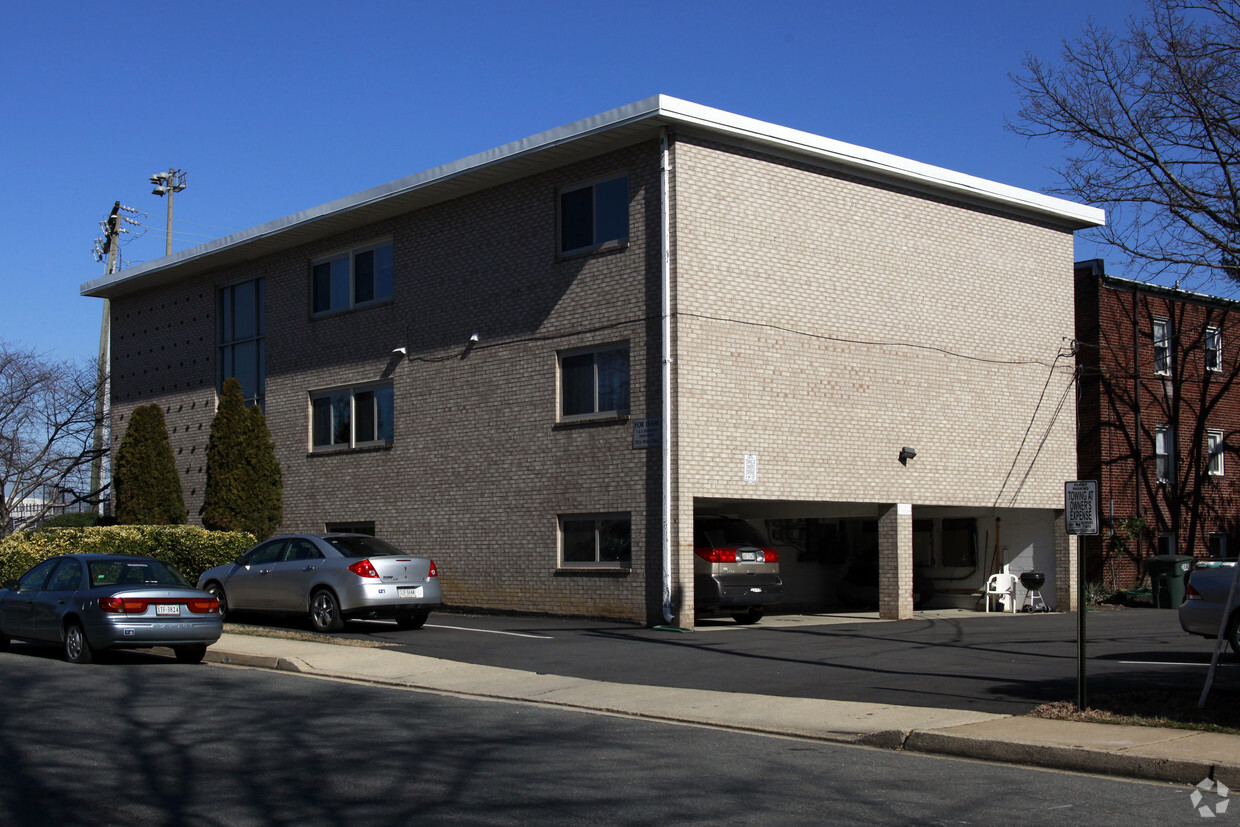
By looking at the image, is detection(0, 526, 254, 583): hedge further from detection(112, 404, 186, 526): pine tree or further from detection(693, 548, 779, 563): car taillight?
detection(693, 548, 779, 563): car taillight

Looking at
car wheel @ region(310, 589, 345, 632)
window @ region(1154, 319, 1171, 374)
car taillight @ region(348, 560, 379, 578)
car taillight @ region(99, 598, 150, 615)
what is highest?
window @ region(1154, 319, 1171, 374)

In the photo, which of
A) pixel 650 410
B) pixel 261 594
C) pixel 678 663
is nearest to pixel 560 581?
pixel 650 410

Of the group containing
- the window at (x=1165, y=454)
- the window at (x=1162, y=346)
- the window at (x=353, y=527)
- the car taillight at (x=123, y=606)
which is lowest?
the car taillight at (x=123, y=606)

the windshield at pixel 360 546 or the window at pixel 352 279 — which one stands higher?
the window at pixel 352 279

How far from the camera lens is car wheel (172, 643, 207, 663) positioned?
51.0ft

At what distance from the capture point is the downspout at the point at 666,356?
19.3 meters

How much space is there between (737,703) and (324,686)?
4495 millimetres

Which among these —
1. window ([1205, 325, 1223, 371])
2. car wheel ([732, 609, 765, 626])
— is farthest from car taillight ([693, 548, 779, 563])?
window ([1205, 325, 1223, 371])

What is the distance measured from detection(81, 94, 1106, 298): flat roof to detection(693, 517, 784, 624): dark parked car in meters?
6.24

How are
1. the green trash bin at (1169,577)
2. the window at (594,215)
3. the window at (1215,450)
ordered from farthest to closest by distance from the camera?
the window at (1215,450), the green trash bin at (1169,577), the window at (594,215)

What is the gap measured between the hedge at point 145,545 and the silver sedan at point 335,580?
4064mm

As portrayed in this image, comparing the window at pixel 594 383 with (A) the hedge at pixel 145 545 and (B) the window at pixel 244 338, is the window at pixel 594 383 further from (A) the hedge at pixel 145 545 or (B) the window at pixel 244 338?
(B) the window at pixel 244 338

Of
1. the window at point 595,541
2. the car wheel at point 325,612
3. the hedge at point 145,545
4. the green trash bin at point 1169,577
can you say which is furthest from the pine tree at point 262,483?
the green trash bin at point 1169,577

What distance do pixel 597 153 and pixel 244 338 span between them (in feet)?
37.2
